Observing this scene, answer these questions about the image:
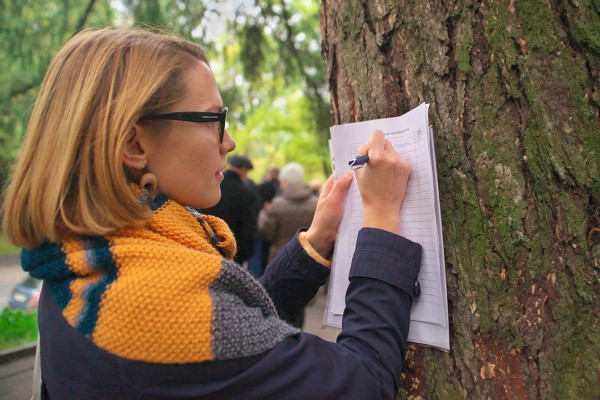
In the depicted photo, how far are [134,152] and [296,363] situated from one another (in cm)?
54

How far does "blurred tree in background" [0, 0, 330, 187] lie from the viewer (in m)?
4.21

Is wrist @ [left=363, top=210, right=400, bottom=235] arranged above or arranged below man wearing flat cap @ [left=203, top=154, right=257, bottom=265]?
below

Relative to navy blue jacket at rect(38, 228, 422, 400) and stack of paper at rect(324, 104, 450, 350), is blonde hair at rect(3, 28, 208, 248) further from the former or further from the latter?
stack of paper at rect(324, 104, 450, 350)

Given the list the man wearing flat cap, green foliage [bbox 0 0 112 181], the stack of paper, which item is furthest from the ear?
green foliage [bbox 0 0 112 181]

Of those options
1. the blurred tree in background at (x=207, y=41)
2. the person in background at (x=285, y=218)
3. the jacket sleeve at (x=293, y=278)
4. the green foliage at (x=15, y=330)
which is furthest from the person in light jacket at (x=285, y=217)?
the jacket sleeve at (x=293, y=278)

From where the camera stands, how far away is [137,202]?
1.02 metres

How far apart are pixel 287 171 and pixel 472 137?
4582 millimetres

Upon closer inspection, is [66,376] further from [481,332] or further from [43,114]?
[481,332]

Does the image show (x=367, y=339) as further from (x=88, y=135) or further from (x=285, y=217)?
(x=285, y=217)

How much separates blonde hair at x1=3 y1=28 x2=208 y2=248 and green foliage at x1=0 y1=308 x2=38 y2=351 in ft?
12.6

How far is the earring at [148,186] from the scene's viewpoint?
1.08 meters

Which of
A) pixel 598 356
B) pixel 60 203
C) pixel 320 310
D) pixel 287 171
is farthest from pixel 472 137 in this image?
pixel 320 310

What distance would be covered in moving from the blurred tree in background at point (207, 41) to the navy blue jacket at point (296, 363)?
2.19 m

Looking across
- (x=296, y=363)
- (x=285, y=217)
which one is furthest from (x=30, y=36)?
(x=296, y=363)
